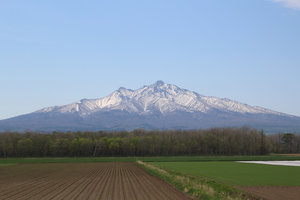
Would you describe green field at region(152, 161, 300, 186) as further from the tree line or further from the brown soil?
the tree line

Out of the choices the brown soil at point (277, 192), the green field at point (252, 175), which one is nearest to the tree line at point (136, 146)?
the green field at point (252, 175)

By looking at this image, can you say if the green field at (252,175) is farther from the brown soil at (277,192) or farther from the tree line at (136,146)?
the tree line at (136,146)

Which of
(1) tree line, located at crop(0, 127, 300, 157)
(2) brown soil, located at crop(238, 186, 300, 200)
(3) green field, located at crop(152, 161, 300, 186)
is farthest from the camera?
(1) tree line, located at crop(0, 127, 300, 157)

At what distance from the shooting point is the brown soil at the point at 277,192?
25.5 meters

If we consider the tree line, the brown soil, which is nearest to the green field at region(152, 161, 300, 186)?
the brown soil

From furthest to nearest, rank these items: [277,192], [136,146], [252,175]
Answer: [136,146] < [252,175] < [277,192]

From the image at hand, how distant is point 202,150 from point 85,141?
3960cm

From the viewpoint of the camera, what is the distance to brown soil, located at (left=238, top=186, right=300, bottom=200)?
83.6ft

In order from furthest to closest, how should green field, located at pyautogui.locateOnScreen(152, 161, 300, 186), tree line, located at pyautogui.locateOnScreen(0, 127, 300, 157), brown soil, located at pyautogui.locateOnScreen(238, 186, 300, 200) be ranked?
tree line, located at pyautogui.locateOnScreen(0, 127, 300, 157) → green field, located at pyautogui.locateOnScreen(152, 161, 300, 186) → brown soil, located at pyautogui.locateOnScreen(238, 186, 300, 200)

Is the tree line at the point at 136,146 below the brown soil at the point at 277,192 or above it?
above

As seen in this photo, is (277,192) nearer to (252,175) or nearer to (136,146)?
(252,175)

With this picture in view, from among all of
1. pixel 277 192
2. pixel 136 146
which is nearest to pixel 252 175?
pixel 277 192


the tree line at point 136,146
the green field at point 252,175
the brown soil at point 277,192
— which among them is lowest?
the green field at point 252,175

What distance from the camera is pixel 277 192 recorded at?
92.5 feet
